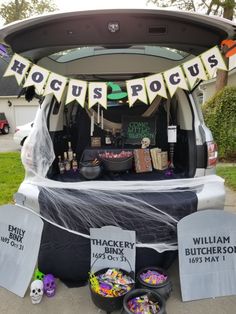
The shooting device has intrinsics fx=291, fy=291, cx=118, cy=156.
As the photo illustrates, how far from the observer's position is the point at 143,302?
2.09 m

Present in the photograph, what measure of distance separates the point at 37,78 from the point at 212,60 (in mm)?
1293

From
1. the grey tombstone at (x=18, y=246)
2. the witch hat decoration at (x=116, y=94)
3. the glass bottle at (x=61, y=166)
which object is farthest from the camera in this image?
the witch hat decoration at (x=116, y=94)

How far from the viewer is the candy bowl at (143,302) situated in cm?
202

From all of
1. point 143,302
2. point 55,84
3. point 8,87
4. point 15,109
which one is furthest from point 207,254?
point 8,87

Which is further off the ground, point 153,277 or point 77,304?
point 153,277

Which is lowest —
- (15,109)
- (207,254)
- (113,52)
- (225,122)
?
(207,254)

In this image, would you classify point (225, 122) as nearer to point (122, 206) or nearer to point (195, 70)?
point (195, 70)

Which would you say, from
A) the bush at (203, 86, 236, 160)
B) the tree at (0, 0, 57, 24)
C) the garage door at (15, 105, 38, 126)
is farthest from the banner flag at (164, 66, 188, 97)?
the tree at (0, 0, 57, 24)

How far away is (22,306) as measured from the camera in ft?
7.37

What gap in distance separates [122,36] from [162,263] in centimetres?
185

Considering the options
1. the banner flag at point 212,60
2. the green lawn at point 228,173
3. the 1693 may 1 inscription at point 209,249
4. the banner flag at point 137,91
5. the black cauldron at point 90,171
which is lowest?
the green lawn at point 228,173

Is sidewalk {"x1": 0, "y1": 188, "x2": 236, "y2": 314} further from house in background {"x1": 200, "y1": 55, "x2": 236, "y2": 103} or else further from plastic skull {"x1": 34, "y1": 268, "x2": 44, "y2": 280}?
house in background {"x1": 200, "y1": 55, "x2": 236, "y2": 103}

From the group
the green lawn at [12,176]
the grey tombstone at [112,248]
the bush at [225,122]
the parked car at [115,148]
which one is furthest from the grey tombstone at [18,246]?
the bush at [225,122]

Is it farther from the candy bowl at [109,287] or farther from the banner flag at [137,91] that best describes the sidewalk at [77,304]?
the banner flag at [137,91]
